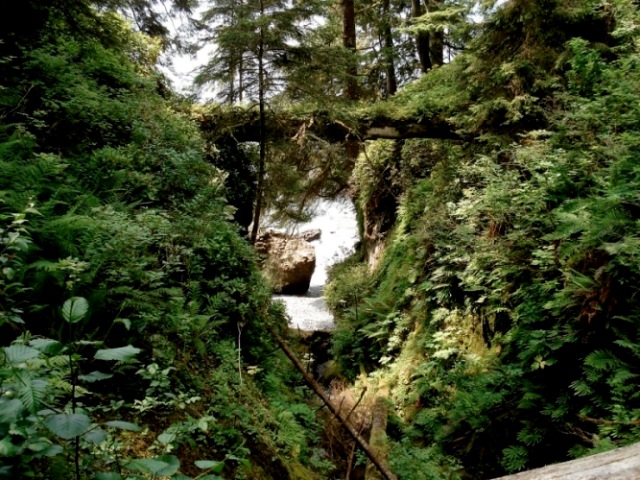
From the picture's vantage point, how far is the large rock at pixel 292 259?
17.6m

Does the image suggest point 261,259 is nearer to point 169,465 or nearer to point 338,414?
point 338,414

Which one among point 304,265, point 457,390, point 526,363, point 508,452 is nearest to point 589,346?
point 526,363

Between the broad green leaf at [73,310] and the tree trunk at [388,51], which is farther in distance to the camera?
the tree trunk at [388,51]

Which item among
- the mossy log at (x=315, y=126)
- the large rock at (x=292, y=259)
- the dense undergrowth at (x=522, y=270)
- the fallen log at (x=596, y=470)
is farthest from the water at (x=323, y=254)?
the fallen log at (x=596, y=470)

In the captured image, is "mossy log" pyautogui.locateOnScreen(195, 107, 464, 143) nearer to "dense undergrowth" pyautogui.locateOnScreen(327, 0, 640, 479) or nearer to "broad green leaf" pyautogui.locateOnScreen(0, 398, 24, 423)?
"dense undergrowth" pyautogui.locateOnScreen(327, 0, 640, 479)

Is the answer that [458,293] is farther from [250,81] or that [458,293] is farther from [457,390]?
[250,81]

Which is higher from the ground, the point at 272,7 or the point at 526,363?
the point at 272,7

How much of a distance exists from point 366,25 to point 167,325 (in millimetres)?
15519

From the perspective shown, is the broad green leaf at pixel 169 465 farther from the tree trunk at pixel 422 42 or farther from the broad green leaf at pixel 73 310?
the tree trunk at pixel 422 42

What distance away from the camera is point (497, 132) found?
26.1 feet

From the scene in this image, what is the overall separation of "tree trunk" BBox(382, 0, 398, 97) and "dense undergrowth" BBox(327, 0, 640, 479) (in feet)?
13.3

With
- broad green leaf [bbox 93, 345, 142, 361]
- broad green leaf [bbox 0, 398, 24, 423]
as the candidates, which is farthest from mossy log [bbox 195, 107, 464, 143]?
broad green leaf [bbox 0, 398, 24, 423]

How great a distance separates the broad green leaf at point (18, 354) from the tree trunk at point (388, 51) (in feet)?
47.0

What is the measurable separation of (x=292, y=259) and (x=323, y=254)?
380cm
